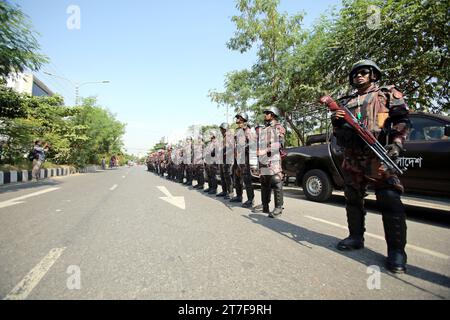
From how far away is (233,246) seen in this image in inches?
120

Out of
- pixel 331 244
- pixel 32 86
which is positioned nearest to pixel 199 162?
pixel 331 244

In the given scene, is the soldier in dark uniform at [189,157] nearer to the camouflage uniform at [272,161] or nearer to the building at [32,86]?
the camouflage uniform at [272,161]

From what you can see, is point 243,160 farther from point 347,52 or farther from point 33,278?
point 347,52

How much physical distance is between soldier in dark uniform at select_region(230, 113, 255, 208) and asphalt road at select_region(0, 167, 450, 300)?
1.44 m

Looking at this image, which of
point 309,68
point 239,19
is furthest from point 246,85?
point 309,68

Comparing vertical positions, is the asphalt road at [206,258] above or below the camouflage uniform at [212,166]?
below

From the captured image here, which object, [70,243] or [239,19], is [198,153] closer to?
[70,243]

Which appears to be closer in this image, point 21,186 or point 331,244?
point 331,244

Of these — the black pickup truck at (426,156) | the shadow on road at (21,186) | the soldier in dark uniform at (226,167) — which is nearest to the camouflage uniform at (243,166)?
the soldier in dark uniform at (226,167)

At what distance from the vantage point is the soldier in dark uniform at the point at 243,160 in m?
5.99

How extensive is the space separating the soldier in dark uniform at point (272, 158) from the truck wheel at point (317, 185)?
1896mm

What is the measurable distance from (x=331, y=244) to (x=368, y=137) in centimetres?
133

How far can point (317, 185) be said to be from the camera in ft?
21.3

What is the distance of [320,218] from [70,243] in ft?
12.2
